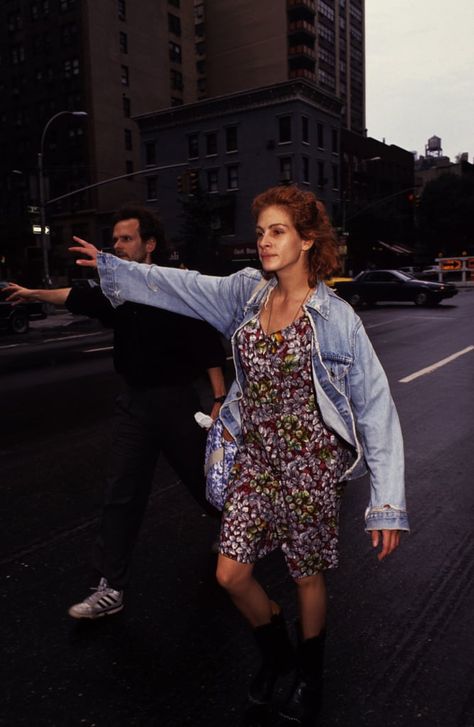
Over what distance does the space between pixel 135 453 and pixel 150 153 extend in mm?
54207

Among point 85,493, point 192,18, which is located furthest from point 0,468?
point 192,18

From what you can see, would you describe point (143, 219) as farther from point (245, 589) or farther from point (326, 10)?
point (326, 10)

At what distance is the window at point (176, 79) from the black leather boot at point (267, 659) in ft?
230

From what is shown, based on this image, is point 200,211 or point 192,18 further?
point 192,18

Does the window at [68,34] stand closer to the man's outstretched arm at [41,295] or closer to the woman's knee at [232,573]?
the man's outstretched arm at [41,295]

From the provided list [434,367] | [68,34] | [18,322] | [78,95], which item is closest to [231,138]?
[78,95]

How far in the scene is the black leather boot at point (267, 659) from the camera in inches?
94.7

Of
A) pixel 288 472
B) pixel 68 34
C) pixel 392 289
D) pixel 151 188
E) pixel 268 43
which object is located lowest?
pixel 392 289

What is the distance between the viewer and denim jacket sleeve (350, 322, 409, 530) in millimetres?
2293

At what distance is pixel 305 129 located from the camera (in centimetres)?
4759

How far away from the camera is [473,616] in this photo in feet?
10.3

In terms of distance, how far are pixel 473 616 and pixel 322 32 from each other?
275ft

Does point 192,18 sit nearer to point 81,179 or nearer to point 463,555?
point 81,179

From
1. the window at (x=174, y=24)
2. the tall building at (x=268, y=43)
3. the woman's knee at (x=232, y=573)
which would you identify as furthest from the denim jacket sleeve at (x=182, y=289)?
the window at (x=174, y=24)
